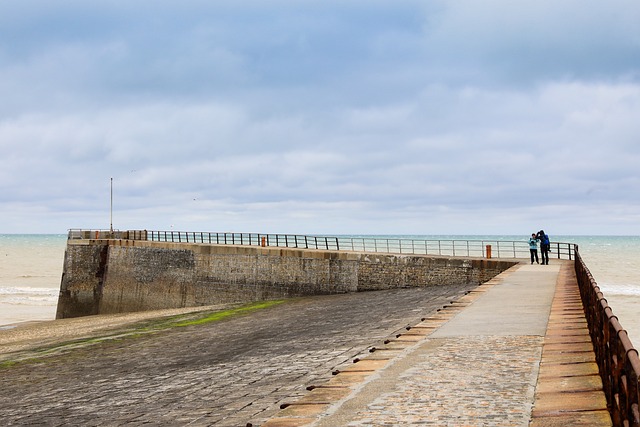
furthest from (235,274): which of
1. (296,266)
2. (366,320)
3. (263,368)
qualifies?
(263,368)

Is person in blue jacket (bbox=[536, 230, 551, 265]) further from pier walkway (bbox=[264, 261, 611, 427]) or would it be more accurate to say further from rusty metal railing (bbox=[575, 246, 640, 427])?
rusty metal railing (bbox=[575, 246, 640, 427])

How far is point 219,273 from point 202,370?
83.5ft

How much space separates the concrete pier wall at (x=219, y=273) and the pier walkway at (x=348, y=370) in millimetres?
6073

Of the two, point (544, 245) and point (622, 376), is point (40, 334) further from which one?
point (622, 376)

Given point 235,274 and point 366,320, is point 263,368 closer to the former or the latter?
point 366,320

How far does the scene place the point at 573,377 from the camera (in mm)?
7840

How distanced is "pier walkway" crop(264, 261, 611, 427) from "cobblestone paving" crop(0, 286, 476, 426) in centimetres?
→ 40

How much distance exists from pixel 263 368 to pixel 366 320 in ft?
23.7

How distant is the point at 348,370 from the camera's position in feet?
30.1

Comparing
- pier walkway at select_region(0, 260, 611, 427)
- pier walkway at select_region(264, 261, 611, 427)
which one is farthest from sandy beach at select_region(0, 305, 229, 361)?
pier walkway at select_region(264, 261, 611, 427)

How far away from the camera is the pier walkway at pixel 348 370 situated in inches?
278

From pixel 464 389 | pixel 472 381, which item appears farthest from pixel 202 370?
pixel 464 389

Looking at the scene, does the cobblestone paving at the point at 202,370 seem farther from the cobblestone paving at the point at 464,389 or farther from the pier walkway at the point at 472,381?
the pier walkway at the point at 472,381

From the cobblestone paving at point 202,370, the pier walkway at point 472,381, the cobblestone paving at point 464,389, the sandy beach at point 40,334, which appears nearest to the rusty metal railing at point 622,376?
the pier walkway at point 472,381
